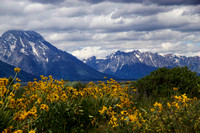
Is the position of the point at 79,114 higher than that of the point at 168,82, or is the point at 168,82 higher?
the point at 168,82

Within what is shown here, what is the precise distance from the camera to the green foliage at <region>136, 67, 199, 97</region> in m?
11.5

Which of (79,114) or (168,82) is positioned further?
(168,82)

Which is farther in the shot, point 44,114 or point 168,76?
point 168,76

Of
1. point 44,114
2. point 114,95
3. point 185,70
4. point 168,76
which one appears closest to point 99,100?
point 114,95

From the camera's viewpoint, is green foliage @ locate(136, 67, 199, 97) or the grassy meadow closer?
the grassy meadow

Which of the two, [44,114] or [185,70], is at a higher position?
[185,70]

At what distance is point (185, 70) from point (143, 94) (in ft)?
10.7

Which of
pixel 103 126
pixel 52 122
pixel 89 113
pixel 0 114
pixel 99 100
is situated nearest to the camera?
pixel 0 114

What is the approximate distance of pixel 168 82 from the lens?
39.9 ft

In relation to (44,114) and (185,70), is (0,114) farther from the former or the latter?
(185,70)

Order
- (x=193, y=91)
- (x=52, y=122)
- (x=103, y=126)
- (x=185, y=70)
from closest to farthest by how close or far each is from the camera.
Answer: (x=52, y=122) < (x=103, y=126) < (x=193, y=91) < (x=185, y=70)

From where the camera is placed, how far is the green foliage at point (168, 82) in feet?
37.8

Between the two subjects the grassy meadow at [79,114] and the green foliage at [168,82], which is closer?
the grassy meadow at [79,114]

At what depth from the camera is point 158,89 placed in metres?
11.8
